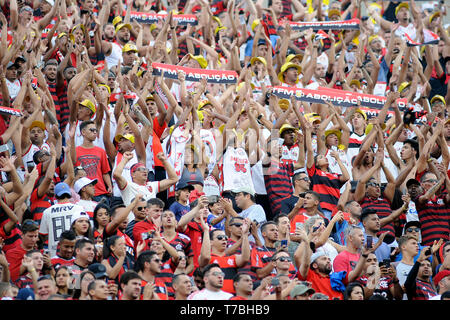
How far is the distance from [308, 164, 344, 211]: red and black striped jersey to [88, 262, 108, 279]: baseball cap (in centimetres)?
396

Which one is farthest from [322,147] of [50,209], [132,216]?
[50,209]

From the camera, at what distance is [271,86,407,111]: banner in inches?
549

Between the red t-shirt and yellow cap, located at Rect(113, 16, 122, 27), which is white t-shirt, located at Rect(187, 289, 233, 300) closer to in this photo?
the red t-shirt

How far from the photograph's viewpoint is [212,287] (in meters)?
9.59

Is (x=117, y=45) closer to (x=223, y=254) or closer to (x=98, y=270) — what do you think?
(x=223, y=254)

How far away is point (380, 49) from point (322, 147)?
15.8 feet

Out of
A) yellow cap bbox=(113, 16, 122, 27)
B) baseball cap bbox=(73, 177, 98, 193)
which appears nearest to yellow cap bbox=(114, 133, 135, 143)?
baseball cap bbox=(73, 177, 98, 193)

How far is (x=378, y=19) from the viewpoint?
18453 millimetres

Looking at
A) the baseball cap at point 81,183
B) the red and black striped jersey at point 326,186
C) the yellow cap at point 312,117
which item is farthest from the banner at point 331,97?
the baseball cap at point 81,183

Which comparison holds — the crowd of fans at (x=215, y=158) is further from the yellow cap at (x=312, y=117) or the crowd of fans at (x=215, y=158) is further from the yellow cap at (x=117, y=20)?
the yellow cap at (x=117, y=20)

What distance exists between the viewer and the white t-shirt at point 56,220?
10648 millimetres

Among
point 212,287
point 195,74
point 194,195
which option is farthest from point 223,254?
point 195,74

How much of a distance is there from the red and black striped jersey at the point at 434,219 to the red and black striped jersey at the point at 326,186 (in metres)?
1.02

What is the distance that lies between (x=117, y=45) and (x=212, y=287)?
678 cm
